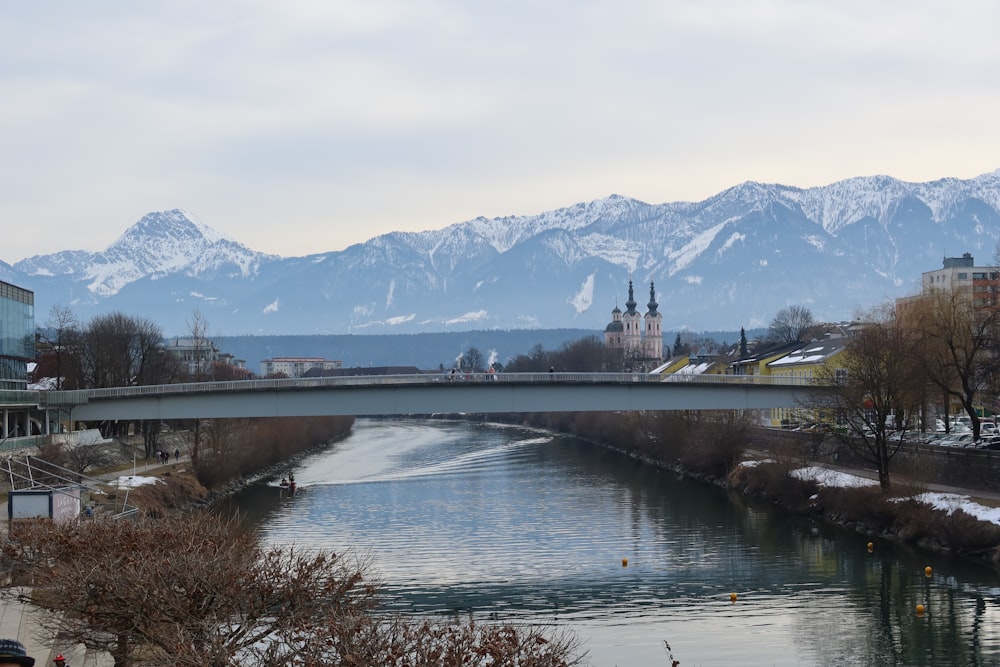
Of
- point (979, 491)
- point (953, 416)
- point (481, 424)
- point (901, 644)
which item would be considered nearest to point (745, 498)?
point (979, 491)

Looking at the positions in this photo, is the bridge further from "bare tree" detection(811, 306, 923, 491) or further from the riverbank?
the riverbank

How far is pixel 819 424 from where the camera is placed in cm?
6456

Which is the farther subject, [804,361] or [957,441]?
[804,361]

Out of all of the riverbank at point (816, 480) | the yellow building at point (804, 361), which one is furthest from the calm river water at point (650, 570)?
the yellow building at point (804, 361)

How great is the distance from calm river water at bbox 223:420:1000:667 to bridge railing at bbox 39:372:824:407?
5.94 metres

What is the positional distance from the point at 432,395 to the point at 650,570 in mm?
17739

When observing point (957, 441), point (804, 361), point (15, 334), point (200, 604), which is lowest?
point (200, 604)

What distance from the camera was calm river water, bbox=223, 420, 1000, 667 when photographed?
116 ft

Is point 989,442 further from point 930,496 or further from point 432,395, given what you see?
point 432,395

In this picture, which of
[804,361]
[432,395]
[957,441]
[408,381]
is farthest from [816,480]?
[804,361]

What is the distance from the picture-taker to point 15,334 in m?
80.0

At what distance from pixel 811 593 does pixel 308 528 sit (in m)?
22.2

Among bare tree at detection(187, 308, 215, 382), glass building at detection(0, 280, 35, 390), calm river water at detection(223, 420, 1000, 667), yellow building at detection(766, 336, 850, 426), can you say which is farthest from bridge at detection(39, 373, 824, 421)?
bare tree at detection(187, 308, 215, 382)

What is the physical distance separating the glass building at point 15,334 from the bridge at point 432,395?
1638cm
